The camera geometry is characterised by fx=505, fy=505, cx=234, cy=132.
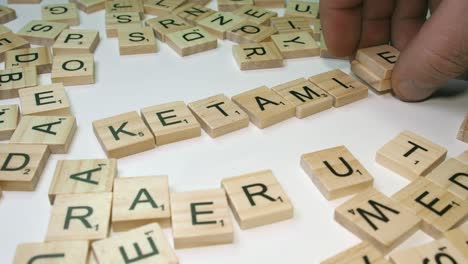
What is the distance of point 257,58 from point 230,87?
0.54ft

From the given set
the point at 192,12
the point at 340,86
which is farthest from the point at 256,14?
the point at 340,86

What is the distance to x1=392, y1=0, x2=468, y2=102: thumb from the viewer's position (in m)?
1.31

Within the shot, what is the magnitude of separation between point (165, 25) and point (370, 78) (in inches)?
31.5

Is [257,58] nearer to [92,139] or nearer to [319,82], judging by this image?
[319,82]

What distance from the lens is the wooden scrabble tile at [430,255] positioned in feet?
3.41

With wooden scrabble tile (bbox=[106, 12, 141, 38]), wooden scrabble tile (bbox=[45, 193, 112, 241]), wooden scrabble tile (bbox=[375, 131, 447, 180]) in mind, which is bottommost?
wooden scrabble tile (bbox=[45, 193, 112, 241])

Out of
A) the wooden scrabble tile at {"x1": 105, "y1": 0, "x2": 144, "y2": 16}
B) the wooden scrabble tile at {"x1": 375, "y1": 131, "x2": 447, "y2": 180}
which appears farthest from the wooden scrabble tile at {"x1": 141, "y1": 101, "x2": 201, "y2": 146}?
the wooden scrabble tile at {"x1": 105, "y1": 0, "x2": 144, "y2": 16}

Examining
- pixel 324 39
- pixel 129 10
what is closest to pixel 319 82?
pixel 324 39

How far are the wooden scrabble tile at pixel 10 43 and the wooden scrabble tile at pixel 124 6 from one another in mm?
373

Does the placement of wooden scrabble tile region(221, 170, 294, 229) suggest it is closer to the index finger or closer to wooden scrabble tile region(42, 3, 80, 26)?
the index finger

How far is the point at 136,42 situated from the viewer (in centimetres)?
180

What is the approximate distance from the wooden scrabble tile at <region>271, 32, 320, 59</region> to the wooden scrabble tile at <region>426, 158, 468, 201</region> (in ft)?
2.20

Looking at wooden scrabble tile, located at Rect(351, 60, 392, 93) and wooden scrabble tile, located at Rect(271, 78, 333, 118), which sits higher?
wooden scrabble tile, located at Rect(351, 60, 392, 93)

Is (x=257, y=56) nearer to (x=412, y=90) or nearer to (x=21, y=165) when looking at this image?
(x=412, y=90)
